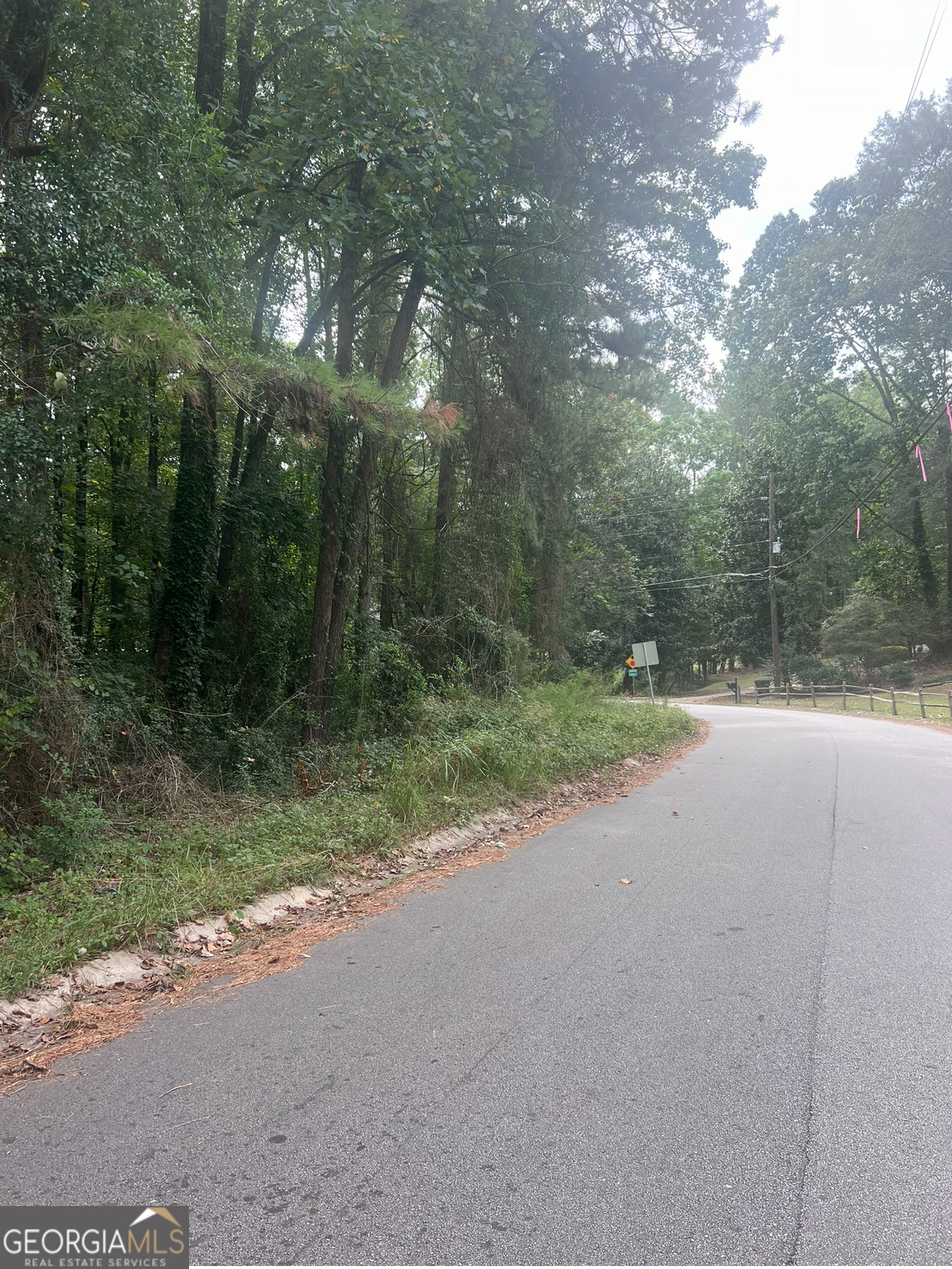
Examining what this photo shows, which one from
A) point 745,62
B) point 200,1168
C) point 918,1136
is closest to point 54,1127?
point 200,1168

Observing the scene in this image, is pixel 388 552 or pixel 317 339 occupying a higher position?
pixel 317 339

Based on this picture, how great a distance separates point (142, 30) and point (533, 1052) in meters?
10.00

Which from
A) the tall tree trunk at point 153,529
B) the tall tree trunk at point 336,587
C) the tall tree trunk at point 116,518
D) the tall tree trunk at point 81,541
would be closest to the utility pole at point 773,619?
the tall tree trunk at point 336,587

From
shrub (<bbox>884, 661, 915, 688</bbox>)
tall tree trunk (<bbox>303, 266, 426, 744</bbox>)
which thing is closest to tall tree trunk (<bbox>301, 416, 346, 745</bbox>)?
tall tree trunk (<bbox>303, 266, 426, 744</bbox>)

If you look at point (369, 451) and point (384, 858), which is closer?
point (384, 858)

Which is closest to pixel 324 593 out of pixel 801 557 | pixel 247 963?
pixel 247 963

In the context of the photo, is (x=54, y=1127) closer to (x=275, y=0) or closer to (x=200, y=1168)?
(x=200, y=1168)

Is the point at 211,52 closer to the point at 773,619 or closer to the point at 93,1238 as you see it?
the point at 93,1238

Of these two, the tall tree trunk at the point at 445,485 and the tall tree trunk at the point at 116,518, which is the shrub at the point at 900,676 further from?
the tall tree trunk at the point at 116,518

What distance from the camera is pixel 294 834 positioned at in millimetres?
6613

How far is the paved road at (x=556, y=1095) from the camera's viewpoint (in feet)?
7.64

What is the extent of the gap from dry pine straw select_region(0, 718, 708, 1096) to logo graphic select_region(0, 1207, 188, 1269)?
976 mm

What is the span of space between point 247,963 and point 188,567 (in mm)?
7435

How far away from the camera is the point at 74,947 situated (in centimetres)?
435
